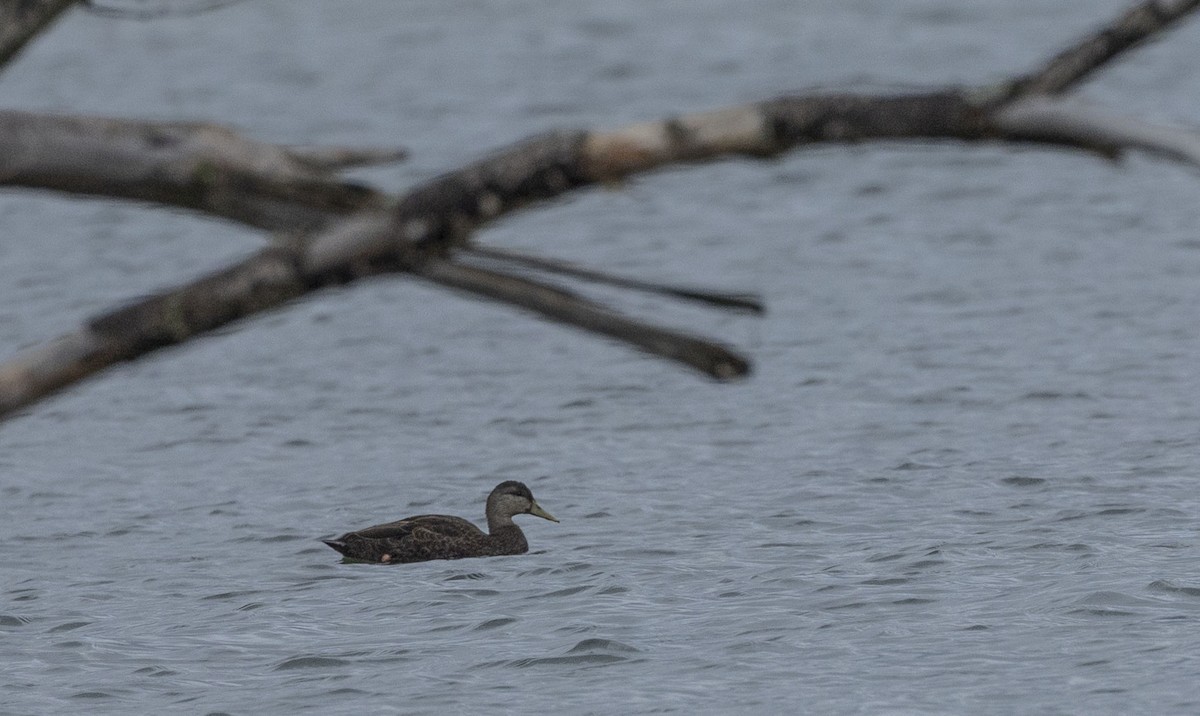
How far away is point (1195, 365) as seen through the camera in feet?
61.6

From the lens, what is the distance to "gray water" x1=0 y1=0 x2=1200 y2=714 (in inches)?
422

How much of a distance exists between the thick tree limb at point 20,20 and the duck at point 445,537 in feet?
31.6

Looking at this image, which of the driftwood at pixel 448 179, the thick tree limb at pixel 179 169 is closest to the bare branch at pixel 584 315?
the driftwood at pixel 448 179

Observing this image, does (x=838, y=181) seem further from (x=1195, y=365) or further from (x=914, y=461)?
(x=914, y=461)

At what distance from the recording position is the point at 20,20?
12.7 ft

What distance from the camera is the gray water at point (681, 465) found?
35.2 ft

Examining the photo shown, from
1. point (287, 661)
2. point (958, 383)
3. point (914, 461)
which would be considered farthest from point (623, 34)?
point (287, 661)

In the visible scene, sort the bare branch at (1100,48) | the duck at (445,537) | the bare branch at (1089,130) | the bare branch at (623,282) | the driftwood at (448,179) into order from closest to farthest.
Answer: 1. the bare branch at (1089,130)
2. the driftwood at (448,179)
3. the bare branch at (1100,48)
4. the bare branch at (623,282)
5. the duck at (445,537)

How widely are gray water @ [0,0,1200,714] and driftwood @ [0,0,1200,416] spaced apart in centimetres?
20

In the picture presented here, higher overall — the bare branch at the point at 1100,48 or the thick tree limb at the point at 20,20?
the thick tree limb at the point at 20,20

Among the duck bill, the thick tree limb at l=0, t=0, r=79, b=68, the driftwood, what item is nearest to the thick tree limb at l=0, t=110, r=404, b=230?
the driftwood

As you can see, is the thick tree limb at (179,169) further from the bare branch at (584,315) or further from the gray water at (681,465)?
the gray water at (681,465)

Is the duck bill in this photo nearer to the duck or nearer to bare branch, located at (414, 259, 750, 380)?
the duck

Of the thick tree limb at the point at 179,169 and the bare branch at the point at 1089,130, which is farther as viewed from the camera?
the thick tree limb at the point at 179,169
